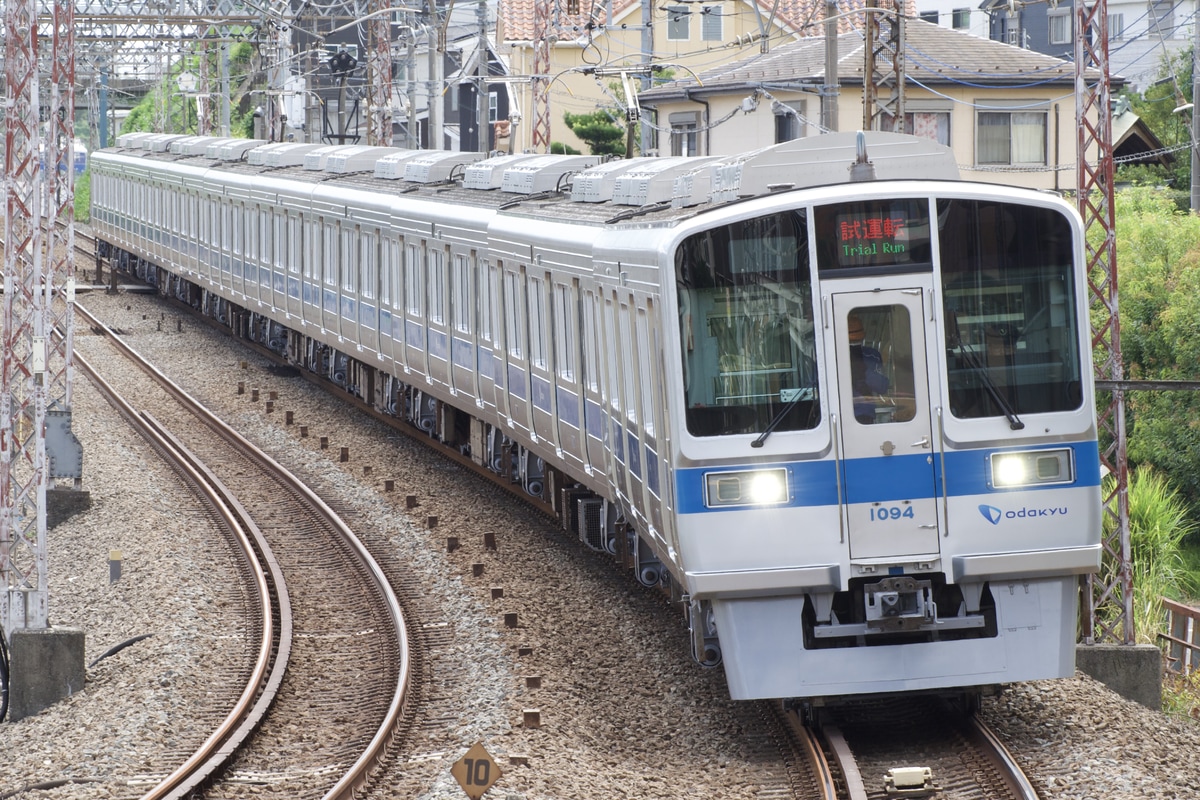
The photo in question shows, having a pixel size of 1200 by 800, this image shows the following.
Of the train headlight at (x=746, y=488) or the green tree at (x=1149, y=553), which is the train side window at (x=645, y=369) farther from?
the green tree at (x=1149, y=553)

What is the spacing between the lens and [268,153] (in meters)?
24.5

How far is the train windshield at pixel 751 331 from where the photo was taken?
7008 mm

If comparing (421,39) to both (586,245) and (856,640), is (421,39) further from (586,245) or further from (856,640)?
(856,640)

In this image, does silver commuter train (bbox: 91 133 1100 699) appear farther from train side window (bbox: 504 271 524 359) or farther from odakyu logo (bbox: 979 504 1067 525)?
train side window (bbox: 504 271 524 359)

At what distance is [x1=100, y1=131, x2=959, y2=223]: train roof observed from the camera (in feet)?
24.6

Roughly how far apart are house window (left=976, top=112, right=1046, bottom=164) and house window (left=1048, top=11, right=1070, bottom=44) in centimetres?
1724

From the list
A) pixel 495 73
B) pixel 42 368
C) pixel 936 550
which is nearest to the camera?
pixel 936 550

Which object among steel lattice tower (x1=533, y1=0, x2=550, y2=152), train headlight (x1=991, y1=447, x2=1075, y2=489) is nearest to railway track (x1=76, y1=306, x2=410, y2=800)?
train headlight (x1=991, y1=447, x2=1075, y2=489)

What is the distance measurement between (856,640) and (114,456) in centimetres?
1115

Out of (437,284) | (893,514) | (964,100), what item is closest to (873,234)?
(893,514)

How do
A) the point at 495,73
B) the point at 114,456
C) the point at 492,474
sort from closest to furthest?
the point at 492,474
the point at 114,456
the point at 495,73

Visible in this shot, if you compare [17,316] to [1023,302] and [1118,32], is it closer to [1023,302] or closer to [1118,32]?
[1023,302]

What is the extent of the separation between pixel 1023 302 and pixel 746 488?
4.41ft

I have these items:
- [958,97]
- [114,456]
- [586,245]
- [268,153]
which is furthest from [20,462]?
[958,97]
